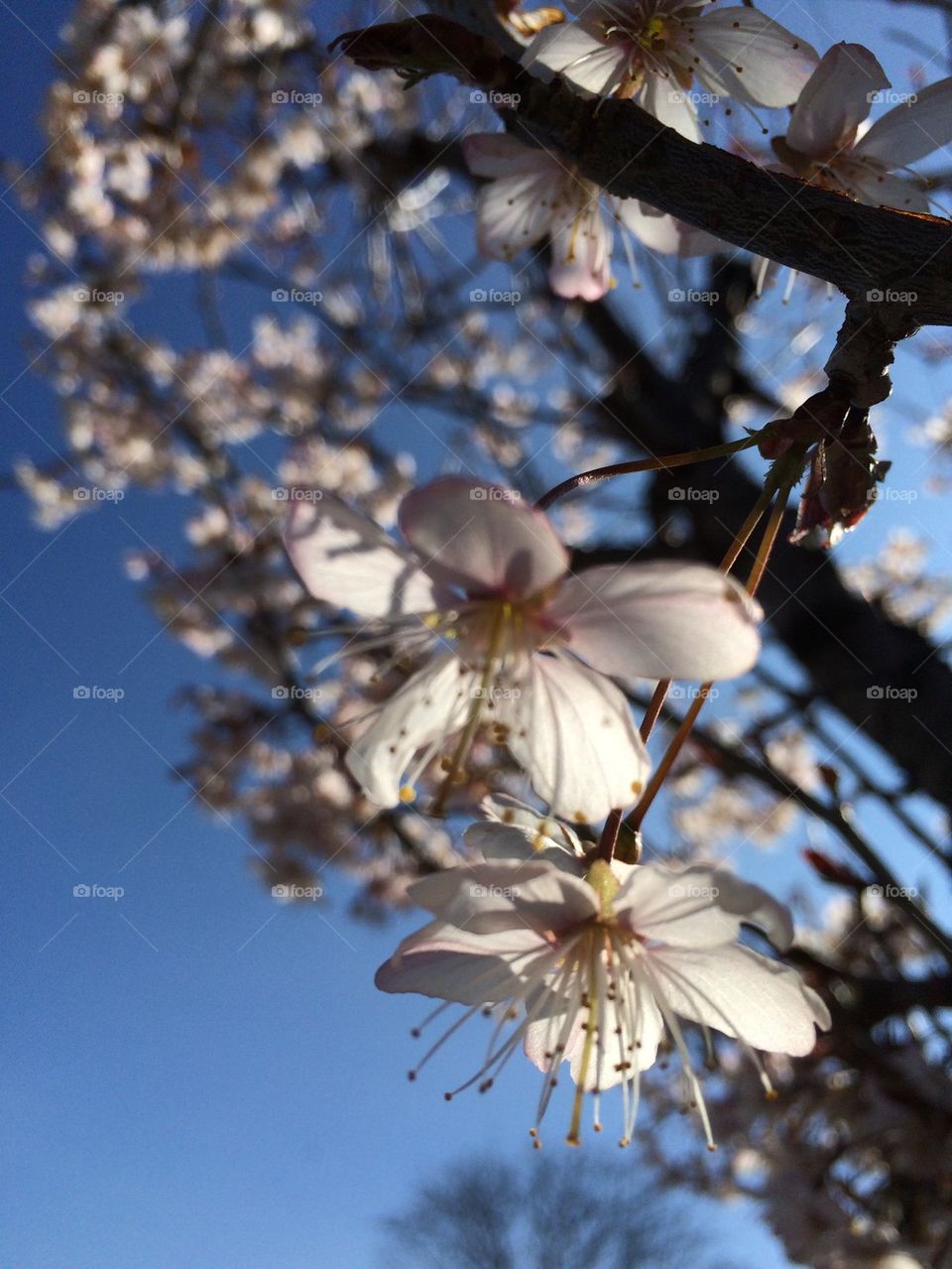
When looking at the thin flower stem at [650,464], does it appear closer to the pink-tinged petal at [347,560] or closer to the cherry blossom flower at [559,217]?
the pink-tinged petal at [347,560]

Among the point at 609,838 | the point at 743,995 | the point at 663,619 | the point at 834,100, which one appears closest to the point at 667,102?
the point at 834,100

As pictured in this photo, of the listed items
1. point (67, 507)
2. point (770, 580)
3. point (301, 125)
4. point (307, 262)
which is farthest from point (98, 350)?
point (770, 580)

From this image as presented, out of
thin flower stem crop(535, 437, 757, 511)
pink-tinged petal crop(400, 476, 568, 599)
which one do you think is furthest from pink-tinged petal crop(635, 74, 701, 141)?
pink-tinged petal crop(400, 476, 568, 599)

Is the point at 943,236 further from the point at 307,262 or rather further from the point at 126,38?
the point at 307,262

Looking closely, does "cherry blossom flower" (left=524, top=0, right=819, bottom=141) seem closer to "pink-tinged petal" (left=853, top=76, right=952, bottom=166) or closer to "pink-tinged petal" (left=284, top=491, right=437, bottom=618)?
"pink-tinged petal" (left=853, top=76, right=952, bottom=166)

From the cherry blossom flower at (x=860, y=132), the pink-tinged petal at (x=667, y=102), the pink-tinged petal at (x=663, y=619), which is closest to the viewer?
the pink-tinged petal at (x=663, y=619)

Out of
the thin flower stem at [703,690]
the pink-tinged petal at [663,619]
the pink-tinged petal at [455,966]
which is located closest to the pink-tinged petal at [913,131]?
the thin flower stem at [703,690]
